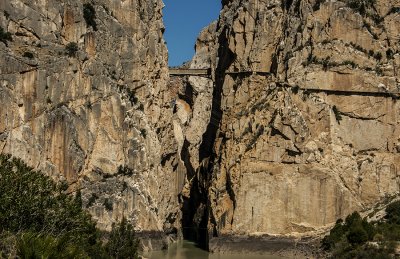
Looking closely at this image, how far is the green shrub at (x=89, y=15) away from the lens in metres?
76.0

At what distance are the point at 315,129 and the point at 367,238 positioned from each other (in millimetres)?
23277

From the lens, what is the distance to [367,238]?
180ft

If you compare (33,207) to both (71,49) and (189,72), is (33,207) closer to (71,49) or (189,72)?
(71,49)

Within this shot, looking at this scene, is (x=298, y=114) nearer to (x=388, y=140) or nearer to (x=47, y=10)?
(x=388, y=140)

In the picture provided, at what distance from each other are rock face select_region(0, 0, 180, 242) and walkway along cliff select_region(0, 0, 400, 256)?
0.14 meters

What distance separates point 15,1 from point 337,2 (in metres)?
35.8

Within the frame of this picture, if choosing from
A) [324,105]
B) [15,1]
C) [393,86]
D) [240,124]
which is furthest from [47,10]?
[393,86]

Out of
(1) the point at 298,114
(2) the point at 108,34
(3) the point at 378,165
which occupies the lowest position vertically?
(3) the point at 378,165

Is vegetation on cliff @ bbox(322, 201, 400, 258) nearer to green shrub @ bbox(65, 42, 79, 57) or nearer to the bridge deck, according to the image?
green shrub @ bbox(65, 42, 79, 57)

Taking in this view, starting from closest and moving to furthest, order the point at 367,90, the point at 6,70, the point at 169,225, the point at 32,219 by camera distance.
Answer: the point at 32,219, the point at 6,70, the point at 367,90, the point at 169,225

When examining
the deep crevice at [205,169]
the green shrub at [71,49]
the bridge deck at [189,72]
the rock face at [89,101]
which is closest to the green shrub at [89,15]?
the rock face at [89,101]

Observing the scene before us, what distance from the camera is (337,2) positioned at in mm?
79375

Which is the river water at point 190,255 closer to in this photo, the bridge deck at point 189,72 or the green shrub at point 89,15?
the green shrub at point 89,15

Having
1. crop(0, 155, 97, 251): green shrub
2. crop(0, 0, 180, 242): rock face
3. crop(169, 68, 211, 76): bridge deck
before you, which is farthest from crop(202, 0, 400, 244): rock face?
crop(0, 155, 97, 251): green shrub
